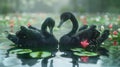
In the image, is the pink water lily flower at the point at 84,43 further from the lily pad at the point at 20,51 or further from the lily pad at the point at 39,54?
the lily pad at the point at 20,51

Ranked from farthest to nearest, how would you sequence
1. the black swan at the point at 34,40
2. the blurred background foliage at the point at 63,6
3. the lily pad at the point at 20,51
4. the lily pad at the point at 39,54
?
the blurred background foliage at the point at 63,6, the black swan at the point at 34,40, the lily pad at the point at 20,51, the lily pad at the point at 39,54

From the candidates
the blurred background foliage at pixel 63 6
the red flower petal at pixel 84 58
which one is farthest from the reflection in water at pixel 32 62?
the blurred background foliage at pixel 63 6

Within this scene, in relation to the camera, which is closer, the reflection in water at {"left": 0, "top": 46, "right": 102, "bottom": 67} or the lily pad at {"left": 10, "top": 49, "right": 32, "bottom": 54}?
the reflection in water at {"left": 0, "top": 46, "right": 102, "bottom": 67}

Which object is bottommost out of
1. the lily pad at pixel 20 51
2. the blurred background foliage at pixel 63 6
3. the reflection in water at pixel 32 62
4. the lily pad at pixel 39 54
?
the reflection in water at pixel 32 62

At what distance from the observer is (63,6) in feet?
119

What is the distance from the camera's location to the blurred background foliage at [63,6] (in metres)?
25.9

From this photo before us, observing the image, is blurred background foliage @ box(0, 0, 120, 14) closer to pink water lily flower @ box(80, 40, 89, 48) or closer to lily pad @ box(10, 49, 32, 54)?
pink water lily flower @ box(80, 40, 89, 48)

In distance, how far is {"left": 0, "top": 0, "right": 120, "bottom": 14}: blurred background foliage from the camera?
2594 centimetres

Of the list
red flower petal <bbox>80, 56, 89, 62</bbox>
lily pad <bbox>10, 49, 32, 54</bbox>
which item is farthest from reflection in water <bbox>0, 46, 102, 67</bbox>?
lily pad <bbox>10, 49, 32, 54</bbox>

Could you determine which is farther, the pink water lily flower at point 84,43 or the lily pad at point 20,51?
the pink water lily flower at point 84,43

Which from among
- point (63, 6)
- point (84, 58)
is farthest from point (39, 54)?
point (63, 6)

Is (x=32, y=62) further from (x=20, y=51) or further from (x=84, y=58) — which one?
(x=84, y=58)

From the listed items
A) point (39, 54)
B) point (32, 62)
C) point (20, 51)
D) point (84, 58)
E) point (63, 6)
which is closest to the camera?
point (32, 62)

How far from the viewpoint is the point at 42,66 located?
243 inches
